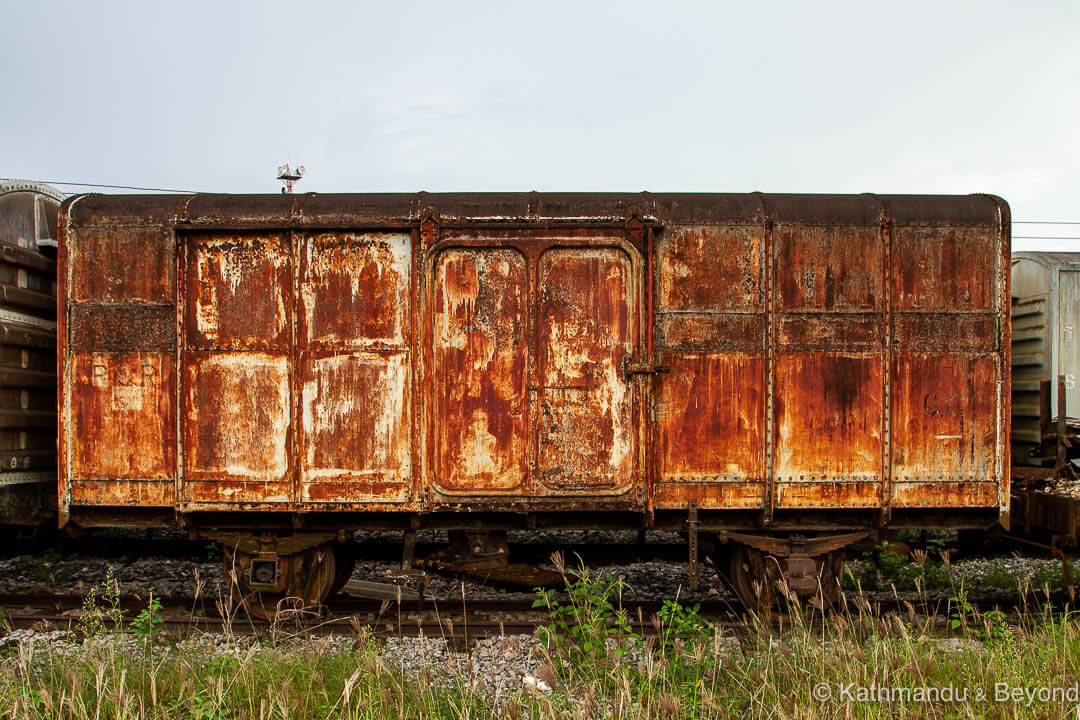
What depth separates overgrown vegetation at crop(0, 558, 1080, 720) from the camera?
10.9 ft

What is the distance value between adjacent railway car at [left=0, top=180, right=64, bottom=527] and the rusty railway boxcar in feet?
1.56

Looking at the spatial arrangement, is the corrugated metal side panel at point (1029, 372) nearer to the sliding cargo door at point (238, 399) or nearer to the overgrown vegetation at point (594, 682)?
the overgrown vegetation at point (594, 682)

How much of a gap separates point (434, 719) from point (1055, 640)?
375 cm

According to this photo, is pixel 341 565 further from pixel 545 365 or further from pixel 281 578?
pixel 545 365

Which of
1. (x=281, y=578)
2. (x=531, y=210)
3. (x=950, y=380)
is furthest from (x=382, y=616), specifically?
(x=950, y=380)

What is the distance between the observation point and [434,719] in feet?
11.1

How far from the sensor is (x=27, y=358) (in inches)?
217

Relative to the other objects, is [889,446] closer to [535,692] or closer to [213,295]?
[535,692]

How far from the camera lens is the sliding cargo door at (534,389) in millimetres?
5180

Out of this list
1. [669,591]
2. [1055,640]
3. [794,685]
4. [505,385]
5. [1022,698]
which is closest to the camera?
[1022,698]

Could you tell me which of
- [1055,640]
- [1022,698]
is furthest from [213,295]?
[1055,640]

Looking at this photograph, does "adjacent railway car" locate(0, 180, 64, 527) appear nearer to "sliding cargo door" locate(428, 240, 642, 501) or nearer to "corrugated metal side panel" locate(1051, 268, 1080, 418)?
"sliding cargo door" locate(428, 240, 642, 501)

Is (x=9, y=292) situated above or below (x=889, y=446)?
above

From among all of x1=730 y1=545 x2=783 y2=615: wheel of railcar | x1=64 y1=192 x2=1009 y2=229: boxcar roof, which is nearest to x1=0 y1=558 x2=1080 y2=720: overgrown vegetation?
x1=730 y1=545 x2=783 y2=615: wheel of railcar
